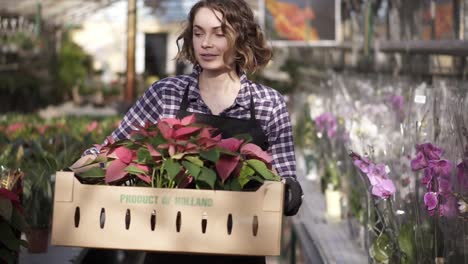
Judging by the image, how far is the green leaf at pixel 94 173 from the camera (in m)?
2.56

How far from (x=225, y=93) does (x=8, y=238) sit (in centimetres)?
73

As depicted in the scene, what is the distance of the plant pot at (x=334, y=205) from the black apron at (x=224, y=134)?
8.35 ft

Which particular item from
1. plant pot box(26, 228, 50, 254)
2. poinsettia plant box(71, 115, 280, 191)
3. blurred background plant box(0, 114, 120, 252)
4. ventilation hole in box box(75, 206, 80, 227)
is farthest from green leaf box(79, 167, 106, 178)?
plant pot box(26, 228, 50, 254)

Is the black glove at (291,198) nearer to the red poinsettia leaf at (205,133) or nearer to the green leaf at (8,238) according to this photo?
the red poinsettia leaf at (205,133)

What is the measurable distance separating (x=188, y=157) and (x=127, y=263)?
9.93ft

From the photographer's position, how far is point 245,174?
257cm

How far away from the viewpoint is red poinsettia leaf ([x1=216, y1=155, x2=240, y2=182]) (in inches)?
98.7

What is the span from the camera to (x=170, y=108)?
302 cm

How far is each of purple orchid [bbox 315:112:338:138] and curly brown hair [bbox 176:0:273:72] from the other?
315cm

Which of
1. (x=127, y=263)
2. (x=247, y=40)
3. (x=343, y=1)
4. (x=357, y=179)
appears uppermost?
(x=343, y=1)

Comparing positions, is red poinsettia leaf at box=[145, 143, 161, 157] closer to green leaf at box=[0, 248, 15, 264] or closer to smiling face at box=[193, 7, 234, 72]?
smiling face at box=[193, 7, 234, 72]

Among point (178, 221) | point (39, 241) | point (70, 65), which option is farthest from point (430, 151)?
point (70, 65)

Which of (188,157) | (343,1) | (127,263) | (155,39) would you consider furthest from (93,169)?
(155,39)

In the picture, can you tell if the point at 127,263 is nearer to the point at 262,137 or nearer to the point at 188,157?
the point at 262,137
